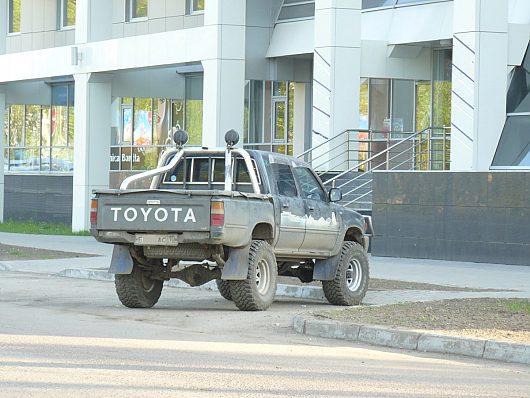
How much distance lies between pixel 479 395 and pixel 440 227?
55.2ft

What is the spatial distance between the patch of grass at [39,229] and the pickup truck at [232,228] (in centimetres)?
2089

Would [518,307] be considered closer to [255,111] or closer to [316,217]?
[316,217]

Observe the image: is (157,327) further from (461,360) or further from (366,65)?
(366,65)

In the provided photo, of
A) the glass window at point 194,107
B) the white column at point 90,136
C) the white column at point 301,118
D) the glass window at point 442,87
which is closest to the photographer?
the glass window at point 442,87

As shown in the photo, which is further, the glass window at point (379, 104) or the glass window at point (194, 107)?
the glass window at point (194, 107)

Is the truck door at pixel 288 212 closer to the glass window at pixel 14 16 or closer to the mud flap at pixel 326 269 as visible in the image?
the mud flap at pixel 326 269

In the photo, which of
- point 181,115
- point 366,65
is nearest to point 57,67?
point 181,115

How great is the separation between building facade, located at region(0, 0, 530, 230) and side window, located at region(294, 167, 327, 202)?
10463mm

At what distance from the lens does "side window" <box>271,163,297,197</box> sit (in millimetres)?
16172

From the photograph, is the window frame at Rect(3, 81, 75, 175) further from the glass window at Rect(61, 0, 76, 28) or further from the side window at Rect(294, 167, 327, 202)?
the side window at Rect(294, 167, 327, 202)

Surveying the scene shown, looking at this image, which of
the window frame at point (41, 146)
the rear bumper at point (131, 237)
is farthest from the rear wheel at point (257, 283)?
the window frame at point (41, 146)

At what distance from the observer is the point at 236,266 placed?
14875 mm

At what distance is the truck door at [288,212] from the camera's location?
1593 centimetres

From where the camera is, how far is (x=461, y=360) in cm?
1146
